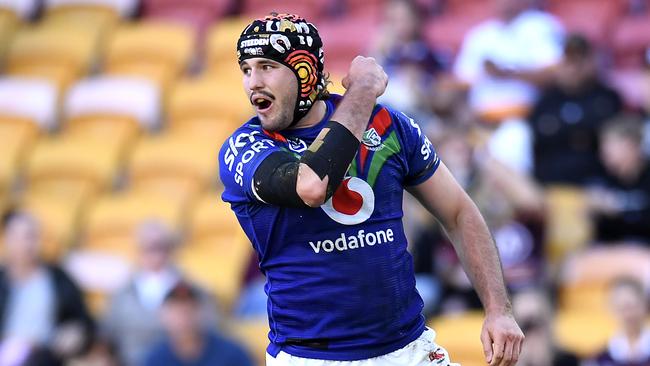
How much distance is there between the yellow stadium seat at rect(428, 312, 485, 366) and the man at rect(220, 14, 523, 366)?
12.1 feet

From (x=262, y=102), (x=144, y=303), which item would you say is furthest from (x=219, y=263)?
(x=262, y=102)

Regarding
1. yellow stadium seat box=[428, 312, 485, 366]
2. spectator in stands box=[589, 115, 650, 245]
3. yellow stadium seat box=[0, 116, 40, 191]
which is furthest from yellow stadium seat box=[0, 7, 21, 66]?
spectator in stands box=[589, 115, 650, 245]

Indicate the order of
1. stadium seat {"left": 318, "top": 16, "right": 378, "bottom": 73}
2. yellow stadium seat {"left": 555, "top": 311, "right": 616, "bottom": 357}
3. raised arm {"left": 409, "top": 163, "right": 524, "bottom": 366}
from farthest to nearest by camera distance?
stadium seat {"left": 318, "top": 16, "right": 378, "bottom": 73}
yellow stadium seat {"left": 555, "top": 311, "right": 616, "bottom": 357}
raised arm {"left": 409, "top": 163, "right": 524, "bottom": 366}

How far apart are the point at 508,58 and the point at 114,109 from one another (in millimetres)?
3339

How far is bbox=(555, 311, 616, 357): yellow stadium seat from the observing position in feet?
28.2

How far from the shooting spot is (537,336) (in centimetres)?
823

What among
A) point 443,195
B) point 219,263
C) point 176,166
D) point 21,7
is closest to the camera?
point 443,195

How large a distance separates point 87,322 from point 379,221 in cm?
502

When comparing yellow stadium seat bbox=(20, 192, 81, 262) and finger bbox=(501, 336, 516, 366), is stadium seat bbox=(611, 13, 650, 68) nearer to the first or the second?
yellow stadium seat bbox=(20, 192, 81, 262)

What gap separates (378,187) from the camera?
468cm

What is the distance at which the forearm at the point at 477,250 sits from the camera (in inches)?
194

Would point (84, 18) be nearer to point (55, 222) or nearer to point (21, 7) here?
point (21, 7)

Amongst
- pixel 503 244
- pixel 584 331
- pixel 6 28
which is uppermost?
pixel 6 28

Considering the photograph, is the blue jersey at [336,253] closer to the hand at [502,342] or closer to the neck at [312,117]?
the neck at [312,117]
